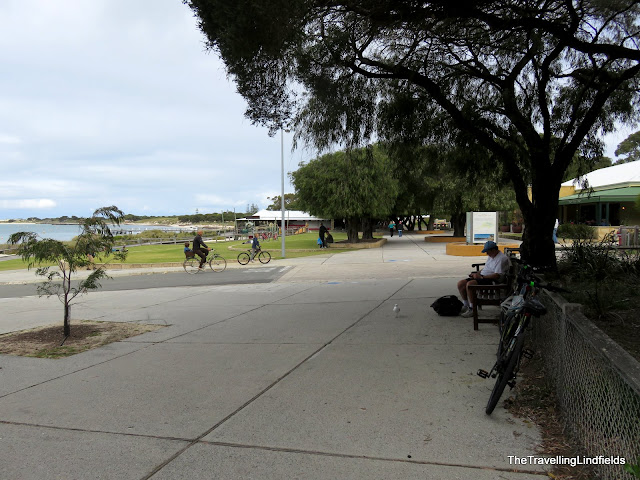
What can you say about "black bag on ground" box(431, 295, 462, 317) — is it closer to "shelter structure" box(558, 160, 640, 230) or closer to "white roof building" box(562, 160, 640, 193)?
"shelter structure" box(558, 160, 640, 230)

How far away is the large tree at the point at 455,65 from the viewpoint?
6938 mm

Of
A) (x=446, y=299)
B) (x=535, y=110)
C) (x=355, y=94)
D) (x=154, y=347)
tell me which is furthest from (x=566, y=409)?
(x=535, y=110)

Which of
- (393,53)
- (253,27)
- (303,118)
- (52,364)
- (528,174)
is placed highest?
(393,53)

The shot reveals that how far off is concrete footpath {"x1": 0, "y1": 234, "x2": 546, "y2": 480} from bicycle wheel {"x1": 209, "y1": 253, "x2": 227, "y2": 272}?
11604 mm

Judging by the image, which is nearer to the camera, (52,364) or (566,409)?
(566,409)

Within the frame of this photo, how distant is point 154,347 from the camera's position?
22.3 feet

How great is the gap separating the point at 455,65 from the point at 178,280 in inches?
458

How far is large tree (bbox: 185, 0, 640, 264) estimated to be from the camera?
694 centimetres

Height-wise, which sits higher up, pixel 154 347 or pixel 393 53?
pixel 393 53

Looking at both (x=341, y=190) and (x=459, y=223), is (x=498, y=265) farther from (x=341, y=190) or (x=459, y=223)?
(x=459, y=223)

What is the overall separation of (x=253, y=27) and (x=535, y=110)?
715 cm

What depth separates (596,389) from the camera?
3.07 metres

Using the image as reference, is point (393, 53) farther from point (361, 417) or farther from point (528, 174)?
point (361, 417)

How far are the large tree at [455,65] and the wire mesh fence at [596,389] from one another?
16.2 ft
